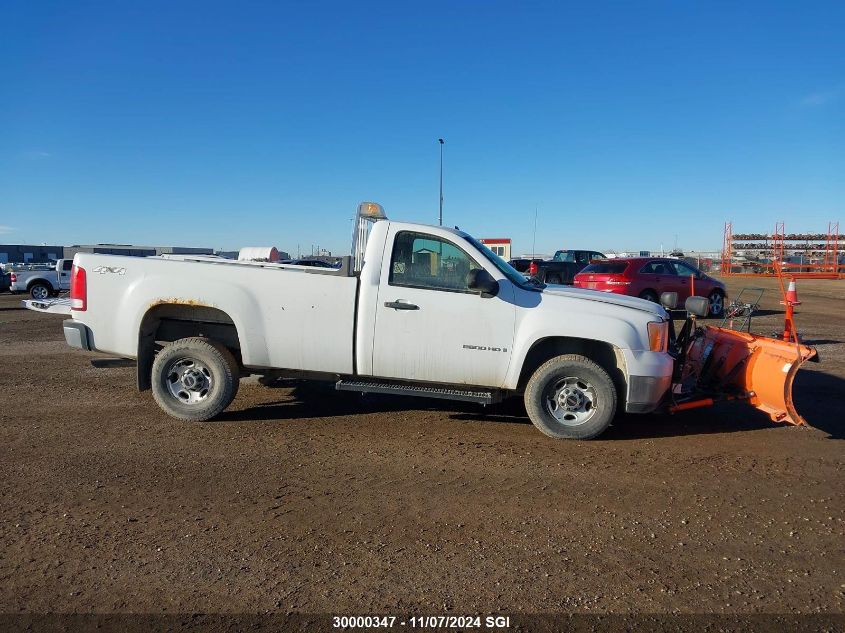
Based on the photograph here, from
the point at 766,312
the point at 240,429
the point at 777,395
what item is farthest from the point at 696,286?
the point at 240,429

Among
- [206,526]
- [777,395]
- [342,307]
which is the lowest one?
[206,526]

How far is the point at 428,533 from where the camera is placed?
3.67 meters

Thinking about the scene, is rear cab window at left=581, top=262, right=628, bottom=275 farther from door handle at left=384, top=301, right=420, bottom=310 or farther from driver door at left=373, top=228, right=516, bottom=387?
door handle at left=384, top=301, right=420, bottom=310

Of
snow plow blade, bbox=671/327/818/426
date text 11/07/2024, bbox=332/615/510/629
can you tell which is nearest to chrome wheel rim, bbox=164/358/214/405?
date text 11/07/2024, bbox=332/615/510/629

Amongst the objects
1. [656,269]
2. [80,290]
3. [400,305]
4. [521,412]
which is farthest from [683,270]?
[80,290]

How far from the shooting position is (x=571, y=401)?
218 inches

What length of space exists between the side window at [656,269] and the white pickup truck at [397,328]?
10530 millimetres

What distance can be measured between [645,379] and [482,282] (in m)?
1.70

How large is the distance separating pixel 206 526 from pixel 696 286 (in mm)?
15264

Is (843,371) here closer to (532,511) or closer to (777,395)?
(777,395)

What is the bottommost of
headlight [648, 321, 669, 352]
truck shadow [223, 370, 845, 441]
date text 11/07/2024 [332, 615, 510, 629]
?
date text 11/07/2024 [332, 615, 510, 629]

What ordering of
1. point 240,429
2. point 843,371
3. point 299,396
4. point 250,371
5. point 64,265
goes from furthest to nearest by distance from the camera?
point 64,265, point 843,371, point 299,396, point 250,371, point 240,429

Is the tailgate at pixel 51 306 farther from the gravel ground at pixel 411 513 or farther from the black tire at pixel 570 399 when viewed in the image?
the black tire at pixel 570 399

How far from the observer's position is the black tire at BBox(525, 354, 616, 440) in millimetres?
5414
